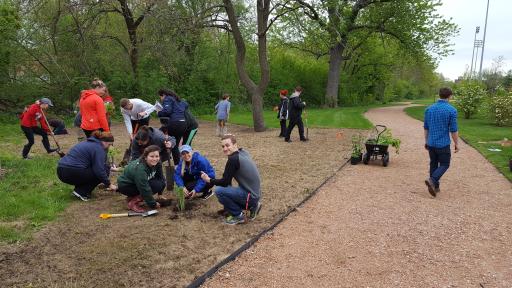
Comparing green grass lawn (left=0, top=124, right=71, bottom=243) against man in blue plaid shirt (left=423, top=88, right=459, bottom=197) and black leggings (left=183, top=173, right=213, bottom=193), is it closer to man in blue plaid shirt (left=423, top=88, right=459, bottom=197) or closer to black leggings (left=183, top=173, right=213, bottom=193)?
black leggings (left=183, top=173, right=213, bottom=193)

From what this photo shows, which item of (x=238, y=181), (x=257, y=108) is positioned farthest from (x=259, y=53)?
(x=238, y=181)

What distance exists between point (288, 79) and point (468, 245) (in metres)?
25.1

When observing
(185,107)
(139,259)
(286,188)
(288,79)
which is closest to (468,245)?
(286,188)

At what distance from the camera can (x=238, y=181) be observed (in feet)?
15.9

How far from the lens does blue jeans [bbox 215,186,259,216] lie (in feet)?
16.0

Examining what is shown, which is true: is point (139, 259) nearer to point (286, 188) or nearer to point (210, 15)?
point (286, 188)

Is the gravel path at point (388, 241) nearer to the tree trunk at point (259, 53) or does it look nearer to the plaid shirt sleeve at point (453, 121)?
the plaid shirt sleeve at point (453, 121)

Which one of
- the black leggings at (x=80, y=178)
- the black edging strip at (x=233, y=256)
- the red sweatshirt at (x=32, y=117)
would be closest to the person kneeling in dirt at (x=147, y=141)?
the black leggings at (x=80, y=178)

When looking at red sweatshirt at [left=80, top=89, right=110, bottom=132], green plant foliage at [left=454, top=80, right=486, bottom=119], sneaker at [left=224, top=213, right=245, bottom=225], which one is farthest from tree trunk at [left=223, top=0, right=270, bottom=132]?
green plant foliage at [left=454, top=80, right=486, bottom=119]

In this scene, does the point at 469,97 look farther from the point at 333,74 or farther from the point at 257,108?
the point at 257,108

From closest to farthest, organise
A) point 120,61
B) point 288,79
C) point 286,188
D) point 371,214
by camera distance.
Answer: point 371,214
point 286,188
point 120,61
point 288,79

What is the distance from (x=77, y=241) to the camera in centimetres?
436

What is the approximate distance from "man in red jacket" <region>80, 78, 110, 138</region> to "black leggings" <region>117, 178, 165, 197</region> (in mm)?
1862

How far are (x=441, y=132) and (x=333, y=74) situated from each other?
22371mm
